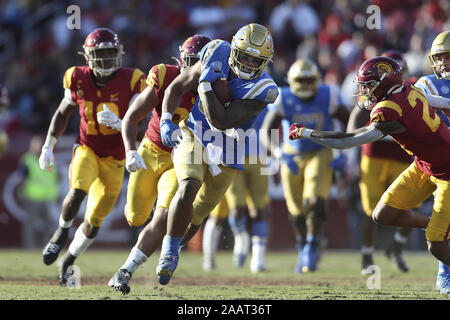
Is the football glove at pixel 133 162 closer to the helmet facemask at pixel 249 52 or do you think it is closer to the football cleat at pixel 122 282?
the football cleat at pixel 122 282

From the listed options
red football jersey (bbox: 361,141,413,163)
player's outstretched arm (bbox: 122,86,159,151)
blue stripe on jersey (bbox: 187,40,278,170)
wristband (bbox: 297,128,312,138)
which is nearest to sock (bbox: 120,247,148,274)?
player's outstretched arm (bbox: 122,86,159,151)

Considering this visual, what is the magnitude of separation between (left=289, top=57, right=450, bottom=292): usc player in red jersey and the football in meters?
0.51

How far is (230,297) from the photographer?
19.0ft

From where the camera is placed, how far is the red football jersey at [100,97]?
6.70 metres

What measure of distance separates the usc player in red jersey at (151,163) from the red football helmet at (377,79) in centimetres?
124

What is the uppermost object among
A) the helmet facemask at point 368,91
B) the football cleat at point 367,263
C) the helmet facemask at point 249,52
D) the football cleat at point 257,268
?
the helmet facemask at point 249,52

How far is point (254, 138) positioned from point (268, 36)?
10.1 ft

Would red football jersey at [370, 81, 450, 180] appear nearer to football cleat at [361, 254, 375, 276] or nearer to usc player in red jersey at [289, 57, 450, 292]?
usc player in red jersey at [289, 57, 450, 292]

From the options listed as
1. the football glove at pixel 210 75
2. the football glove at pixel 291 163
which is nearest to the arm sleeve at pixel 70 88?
the football glove at pixel 210 75

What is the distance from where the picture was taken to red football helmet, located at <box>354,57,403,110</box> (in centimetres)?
566

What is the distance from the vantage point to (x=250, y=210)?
902 centimetres

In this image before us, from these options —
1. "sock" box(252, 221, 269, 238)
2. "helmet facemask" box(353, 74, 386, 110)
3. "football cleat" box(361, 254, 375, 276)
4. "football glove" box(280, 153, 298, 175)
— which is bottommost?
"football cleat" box(361, 254, 375, 276)
